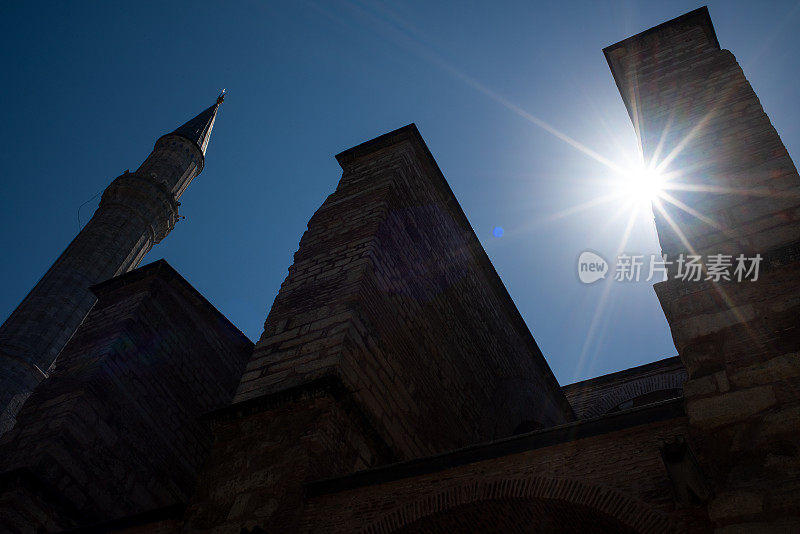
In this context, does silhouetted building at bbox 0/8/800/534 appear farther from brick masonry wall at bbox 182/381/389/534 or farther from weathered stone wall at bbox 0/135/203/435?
weathered stone wall at bbox 0/135/203/435

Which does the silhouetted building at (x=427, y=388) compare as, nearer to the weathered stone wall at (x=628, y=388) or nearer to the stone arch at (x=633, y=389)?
the stone arch at (x=633, y=389)

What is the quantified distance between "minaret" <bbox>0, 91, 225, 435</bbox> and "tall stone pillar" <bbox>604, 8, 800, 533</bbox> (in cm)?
1265

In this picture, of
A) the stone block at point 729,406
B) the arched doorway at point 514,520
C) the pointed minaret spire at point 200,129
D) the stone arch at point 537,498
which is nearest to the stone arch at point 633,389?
the arched doorway at point 514,520

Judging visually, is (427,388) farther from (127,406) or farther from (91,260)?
(91,260)

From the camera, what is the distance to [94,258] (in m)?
17.9

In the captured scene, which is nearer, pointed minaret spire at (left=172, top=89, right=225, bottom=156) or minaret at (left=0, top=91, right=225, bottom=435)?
minaret at (left=0, top=91, right=225, bottom=435)

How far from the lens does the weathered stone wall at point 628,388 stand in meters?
12.8

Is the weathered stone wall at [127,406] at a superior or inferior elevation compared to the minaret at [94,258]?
inferior

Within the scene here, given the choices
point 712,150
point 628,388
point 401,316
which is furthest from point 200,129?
point 712,150

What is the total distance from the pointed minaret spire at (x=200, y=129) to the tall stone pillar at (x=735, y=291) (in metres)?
20.3

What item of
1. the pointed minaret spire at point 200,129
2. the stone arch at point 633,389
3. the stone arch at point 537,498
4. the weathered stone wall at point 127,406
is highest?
the pointed minaret spire at point 200,129

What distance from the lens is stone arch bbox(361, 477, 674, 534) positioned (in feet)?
11.6

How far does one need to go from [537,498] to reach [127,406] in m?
5.74

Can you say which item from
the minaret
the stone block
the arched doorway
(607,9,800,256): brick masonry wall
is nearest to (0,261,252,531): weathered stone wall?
the arched doorway
